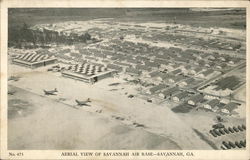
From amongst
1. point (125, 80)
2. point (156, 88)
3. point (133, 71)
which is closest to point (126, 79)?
point (125, 80)

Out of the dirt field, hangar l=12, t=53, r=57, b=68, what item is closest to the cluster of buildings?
hangar l=12, t=53, r=57, b=68

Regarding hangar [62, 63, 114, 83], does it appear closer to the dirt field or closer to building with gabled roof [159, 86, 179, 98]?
the dirt field

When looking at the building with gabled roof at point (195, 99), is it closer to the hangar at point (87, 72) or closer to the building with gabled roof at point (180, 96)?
the building with gabled roof at point (180, 96)

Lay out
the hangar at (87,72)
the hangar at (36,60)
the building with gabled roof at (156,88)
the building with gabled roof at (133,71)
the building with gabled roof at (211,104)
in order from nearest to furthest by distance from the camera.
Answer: the building with gabled roof at (211,104), the building with gabled roof at (156,88), the hangar at (87,72), the building with gabled roof at (133,71), the hangar at (36,60)

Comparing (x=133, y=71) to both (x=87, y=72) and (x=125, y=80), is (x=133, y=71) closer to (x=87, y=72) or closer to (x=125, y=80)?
(x=125, y=80)

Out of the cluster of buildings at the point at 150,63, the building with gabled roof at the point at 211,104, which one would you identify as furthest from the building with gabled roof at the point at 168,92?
the building with gabled roof at the point at 211,104

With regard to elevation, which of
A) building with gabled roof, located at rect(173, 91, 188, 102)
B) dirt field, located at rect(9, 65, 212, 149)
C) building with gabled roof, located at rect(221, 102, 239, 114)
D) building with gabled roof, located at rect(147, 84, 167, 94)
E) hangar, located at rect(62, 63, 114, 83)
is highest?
hangar, located at rect(62, 63, 114, 83)

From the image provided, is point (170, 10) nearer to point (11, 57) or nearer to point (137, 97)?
point (137, 97)

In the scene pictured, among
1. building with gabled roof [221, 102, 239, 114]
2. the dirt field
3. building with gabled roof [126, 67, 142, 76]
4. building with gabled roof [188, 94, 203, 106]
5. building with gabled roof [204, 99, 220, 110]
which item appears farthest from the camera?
building with gabled roof [126, 67, 142, 76]

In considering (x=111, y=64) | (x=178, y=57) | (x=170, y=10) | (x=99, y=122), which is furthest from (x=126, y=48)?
(x=99, y=122)
